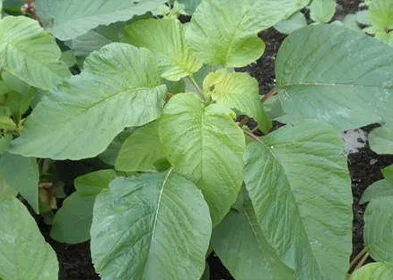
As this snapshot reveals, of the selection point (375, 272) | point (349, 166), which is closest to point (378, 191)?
point (349, 166)

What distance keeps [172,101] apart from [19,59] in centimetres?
27

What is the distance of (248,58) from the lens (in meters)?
1.13

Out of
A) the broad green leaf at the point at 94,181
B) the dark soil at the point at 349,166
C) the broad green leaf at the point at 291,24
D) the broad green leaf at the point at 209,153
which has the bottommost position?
the dark soil at the point at 349,166

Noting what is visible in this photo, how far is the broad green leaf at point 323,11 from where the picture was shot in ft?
5.73

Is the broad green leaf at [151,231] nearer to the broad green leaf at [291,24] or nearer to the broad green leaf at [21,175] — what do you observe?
the broad green leaf at [21,175]

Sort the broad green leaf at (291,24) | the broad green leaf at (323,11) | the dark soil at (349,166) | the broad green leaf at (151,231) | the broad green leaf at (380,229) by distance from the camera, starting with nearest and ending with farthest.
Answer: the broad green leaf at (151,231)
the broad green leaf at (380,229)
the dark soil at (349,166)
the broad green leaf at (323,11)
the broad green leaf at (291,24)

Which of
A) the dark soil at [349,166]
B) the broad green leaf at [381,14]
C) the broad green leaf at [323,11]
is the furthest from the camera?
the broad green leaf at [323,11]

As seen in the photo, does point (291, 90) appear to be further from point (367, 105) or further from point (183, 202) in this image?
point (183, 202)

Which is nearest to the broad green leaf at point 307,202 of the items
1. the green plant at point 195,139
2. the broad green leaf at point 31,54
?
the green plant at point 195,139

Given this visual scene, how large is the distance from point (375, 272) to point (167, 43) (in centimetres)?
Result: 53

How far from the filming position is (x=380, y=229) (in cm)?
124

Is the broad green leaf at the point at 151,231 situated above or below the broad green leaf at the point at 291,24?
above

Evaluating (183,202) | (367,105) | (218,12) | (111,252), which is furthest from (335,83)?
(111,252)

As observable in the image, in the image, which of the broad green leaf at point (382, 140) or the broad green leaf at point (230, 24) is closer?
the broad green leaf at point (230, 24)
